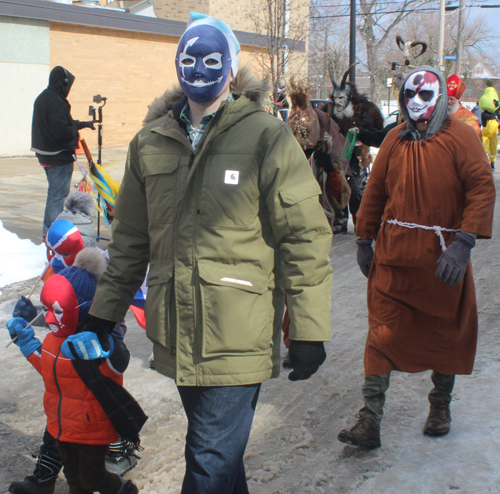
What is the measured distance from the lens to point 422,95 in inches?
132

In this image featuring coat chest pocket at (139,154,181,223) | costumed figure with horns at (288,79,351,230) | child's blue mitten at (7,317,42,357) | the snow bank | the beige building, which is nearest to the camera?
coat chest pocket at (139,154,181,223)

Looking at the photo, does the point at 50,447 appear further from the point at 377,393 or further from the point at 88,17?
the point at 88,17

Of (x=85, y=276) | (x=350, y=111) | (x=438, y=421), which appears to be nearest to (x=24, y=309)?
(x=85, y=276)

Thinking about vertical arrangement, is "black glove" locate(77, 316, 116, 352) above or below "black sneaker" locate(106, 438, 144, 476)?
above

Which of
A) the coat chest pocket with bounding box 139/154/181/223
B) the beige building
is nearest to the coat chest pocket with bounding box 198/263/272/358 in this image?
the coat chest pocket with bounding box 139/154/181/223

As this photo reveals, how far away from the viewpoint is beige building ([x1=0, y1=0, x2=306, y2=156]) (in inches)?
650

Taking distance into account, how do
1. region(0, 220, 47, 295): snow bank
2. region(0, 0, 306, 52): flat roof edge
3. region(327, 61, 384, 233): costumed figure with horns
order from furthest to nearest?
region(0, 0, 306, 52): flat roof edge, region(327, 61, 384, 233): costumed figure with horns, region(0, 220, 47, 295): snow bank

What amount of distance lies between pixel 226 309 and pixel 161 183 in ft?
1.74

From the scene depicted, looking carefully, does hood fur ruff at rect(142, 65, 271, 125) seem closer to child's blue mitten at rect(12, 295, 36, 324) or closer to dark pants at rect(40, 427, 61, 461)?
child's blue mitten at rect(12, 295, 36, 324)

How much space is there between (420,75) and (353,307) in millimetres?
2657

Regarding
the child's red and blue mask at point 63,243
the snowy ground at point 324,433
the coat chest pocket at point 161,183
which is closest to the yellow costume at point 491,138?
the snowy ground at point 324,433

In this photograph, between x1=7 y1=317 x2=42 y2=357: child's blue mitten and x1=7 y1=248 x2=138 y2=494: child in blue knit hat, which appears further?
x1=7 y1=317 x2=42 y2=357: child's blue mitten

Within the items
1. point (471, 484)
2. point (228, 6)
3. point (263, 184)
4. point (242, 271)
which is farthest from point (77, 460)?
point (228, 6)

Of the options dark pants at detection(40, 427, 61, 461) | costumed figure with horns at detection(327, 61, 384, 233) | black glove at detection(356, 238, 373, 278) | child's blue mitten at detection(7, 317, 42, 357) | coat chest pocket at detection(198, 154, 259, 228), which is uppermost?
costumed figure with horns at detection(327, 61, 384, 233)
